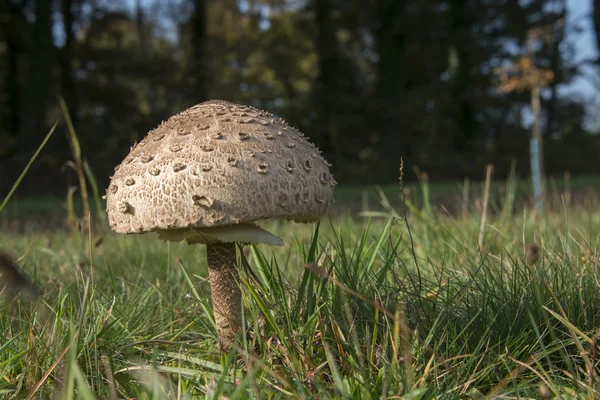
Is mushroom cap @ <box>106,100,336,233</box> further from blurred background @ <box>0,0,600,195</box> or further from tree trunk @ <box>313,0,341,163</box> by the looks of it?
tree trunk @ <box>313,0,341,163</box>

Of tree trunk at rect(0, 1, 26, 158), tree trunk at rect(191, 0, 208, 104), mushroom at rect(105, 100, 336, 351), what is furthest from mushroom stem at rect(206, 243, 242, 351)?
tree trunk at rect(0, 1, 26, 158)

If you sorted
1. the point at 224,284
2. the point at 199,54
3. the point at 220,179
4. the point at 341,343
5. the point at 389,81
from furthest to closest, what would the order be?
the point at 389,81 → the point at 199,54 → the point at 224,284 → the point at 341,343 → the point at 220,179

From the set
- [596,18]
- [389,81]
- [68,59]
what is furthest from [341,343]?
[596,18]

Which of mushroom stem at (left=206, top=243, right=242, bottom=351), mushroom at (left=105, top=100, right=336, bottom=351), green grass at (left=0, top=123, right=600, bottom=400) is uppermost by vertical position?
mushroom at (left=105, top=100, right=336, bottom=351)

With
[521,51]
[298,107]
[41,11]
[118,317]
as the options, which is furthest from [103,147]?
[521,51]

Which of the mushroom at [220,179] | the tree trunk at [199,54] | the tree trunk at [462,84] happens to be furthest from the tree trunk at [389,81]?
the mushroom at [220,179]

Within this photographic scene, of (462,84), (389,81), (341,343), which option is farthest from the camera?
(462,84)

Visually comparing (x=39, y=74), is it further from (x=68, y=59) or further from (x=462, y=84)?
(x=462, y=84)

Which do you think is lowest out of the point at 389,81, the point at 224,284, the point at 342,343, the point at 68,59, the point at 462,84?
the point at 342,343
